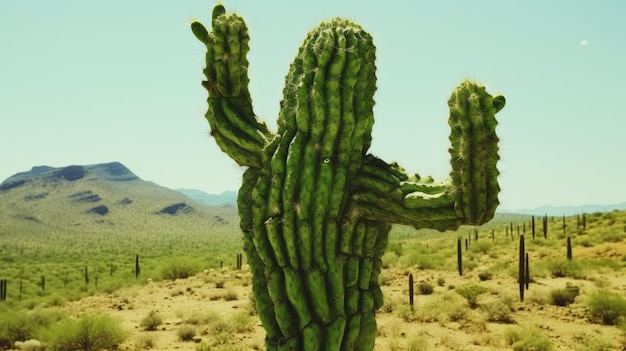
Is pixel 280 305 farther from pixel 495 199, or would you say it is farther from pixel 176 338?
pixel 176 338

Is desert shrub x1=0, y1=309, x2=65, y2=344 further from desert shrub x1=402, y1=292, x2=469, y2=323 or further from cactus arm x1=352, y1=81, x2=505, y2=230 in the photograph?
cactus arm x1=352, y1=81, x2=505, y2=230

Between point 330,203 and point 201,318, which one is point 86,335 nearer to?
point 201,318

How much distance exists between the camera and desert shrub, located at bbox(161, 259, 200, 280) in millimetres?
25219

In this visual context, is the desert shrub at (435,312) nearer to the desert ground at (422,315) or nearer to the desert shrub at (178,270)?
the desert ground at (422,315)

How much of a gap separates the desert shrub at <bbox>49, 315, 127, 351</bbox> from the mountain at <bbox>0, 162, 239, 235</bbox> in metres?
77.6

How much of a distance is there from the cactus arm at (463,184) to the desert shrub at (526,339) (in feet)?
29.9

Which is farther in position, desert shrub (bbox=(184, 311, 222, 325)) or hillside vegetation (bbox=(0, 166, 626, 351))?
desert shrub (bbox=(184, 311, 222, 325))

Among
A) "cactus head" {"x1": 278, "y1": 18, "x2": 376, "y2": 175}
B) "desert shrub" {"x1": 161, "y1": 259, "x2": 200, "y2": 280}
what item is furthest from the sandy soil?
"cactus head" {"x1": 278, "y1": 18, "x2": 376, "y2": 175}

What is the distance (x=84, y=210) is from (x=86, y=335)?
110575 mm

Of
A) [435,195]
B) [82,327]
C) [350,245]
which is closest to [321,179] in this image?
[350,245]

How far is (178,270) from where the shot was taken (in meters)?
25.5

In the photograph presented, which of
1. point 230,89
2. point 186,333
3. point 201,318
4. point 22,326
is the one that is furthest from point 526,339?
point 22,326

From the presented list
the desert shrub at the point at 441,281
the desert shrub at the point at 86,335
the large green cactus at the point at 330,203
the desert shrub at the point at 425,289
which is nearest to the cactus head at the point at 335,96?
the large green cactus at the point at 330,203

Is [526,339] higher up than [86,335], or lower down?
higher up
